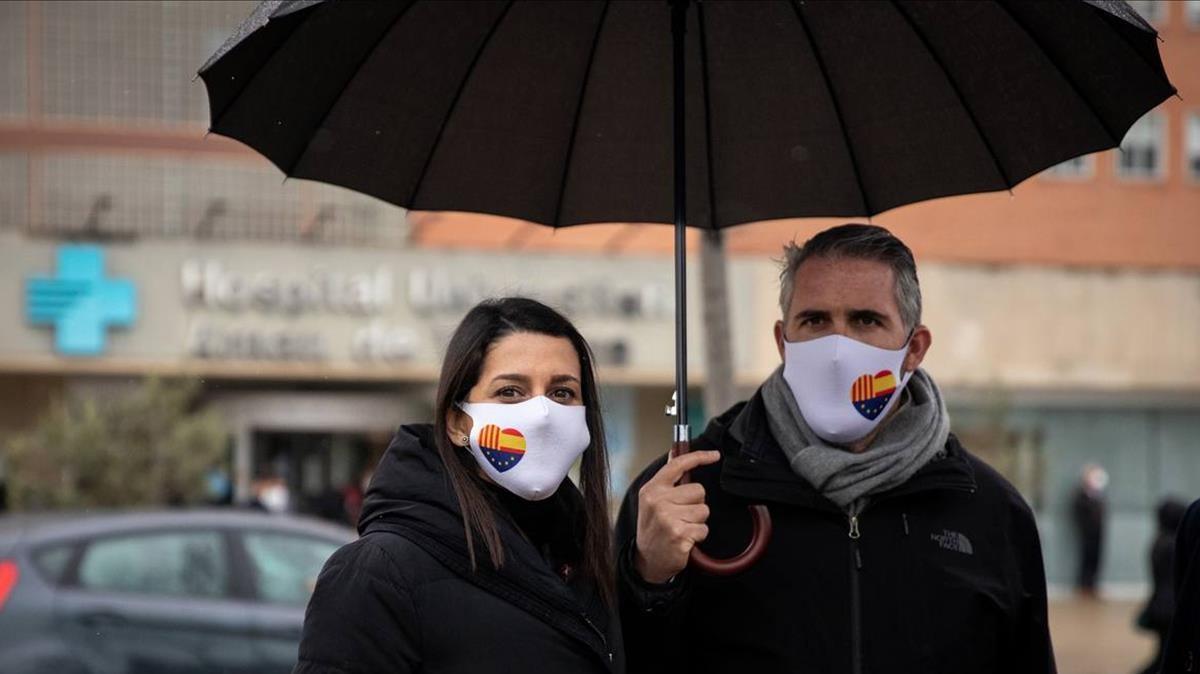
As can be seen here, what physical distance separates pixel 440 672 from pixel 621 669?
381 millimetres

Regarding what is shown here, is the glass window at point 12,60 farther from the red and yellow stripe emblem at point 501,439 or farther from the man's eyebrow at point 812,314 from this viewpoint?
the red and yellow stripe emblem at point 501,439

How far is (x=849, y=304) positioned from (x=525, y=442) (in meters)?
0.86

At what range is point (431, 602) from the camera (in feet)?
8.96

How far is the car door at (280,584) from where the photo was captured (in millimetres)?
9477

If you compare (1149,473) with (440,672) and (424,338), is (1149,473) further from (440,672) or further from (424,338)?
(440,672)

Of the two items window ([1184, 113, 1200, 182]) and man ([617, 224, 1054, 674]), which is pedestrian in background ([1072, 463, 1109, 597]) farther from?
man ([617, 224, 1054, 674])

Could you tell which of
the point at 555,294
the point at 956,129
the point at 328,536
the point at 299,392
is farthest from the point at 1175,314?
the point at 956,129

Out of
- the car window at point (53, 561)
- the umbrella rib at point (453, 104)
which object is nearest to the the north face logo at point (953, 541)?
the umbrella rib at point (453, 104)

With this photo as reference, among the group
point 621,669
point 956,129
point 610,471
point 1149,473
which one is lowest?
point 1149,473

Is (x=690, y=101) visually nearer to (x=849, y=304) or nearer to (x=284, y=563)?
(x=849, y=304)

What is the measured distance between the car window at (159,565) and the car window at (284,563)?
0.65 ft

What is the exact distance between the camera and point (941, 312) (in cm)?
2661

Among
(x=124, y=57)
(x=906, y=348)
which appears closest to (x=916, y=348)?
(x=906, y=348)

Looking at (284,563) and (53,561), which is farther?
(284,563)
